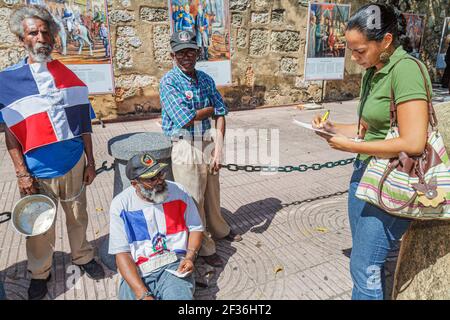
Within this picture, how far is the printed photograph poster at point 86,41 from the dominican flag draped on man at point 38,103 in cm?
443

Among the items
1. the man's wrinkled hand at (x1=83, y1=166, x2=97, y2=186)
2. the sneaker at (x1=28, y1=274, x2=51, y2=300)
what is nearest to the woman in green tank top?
the man's wrinkled hand at (x1=83, y1=166, x2=97, y2=186)

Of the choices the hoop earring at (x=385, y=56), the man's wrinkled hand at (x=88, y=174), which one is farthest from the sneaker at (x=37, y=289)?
the hoop earring at (x=385, y=56)

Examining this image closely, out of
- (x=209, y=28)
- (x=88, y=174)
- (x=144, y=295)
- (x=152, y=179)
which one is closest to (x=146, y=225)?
(x=152, y=179)

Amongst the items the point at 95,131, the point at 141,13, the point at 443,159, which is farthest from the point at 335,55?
the point at 443,159

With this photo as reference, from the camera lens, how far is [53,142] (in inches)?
96.3

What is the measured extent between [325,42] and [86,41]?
6.24 m

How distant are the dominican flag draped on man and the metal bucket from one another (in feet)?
1.20

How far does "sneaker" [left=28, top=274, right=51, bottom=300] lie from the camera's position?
2.56m

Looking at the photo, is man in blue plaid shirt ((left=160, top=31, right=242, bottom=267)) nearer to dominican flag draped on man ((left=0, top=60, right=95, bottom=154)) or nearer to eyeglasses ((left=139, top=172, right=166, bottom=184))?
eyeglasses ((left=139, top=172, right=166, bottom=184))

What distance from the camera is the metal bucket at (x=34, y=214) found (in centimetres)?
238

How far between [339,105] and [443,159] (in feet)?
29.2

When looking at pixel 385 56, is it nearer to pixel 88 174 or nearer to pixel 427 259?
pixel 427 259

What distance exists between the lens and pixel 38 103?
239 centimetres
